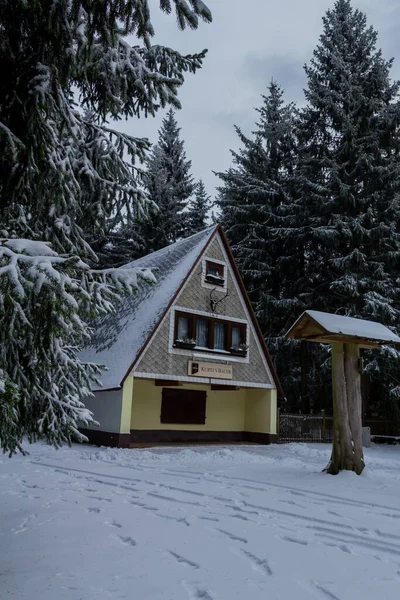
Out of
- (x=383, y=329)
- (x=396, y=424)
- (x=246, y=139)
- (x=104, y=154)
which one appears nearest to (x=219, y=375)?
(x=383, y=329)

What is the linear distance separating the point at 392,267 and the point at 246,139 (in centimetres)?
1353

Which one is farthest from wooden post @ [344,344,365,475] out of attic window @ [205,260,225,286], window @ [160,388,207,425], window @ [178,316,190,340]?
window @ [160,388,207,425]

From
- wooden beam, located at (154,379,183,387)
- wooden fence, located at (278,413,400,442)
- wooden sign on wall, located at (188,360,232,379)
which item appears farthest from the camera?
wooden fence, located at (278,413,400,442)

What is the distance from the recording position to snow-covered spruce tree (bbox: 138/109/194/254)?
35312mm

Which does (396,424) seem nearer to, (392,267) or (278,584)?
(392,267)

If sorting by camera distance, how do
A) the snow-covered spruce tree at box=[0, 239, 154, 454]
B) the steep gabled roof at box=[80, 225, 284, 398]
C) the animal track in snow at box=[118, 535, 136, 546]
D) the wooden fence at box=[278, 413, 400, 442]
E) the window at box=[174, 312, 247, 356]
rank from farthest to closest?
the wooden fence at box=[278, 413, 400, 442]
the window at box=[174, 312, 247, 356]
the steep gabled roof at box=[80, 225, 284, 398]
the animal track in snow at box=[118, 535, 136, 546]
the snow-covered spruce tree at box=[0, 239, 154, 454]

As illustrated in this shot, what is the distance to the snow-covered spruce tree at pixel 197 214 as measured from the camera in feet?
121

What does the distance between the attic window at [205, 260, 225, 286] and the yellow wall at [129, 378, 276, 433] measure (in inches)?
175

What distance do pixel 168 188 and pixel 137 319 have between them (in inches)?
752

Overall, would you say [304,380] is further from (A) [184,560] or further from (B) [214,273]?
(A) [184,560]

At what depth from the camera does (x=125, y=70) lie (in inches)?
238

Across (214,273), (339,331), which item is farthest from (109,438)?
(339,331)

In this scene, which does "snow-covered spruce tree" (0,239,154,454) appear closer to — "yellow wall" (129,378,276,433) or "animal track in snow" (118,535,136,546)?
"animal track in snow" (118,535,136,546)

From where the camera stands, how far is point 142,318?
19.0 meters
